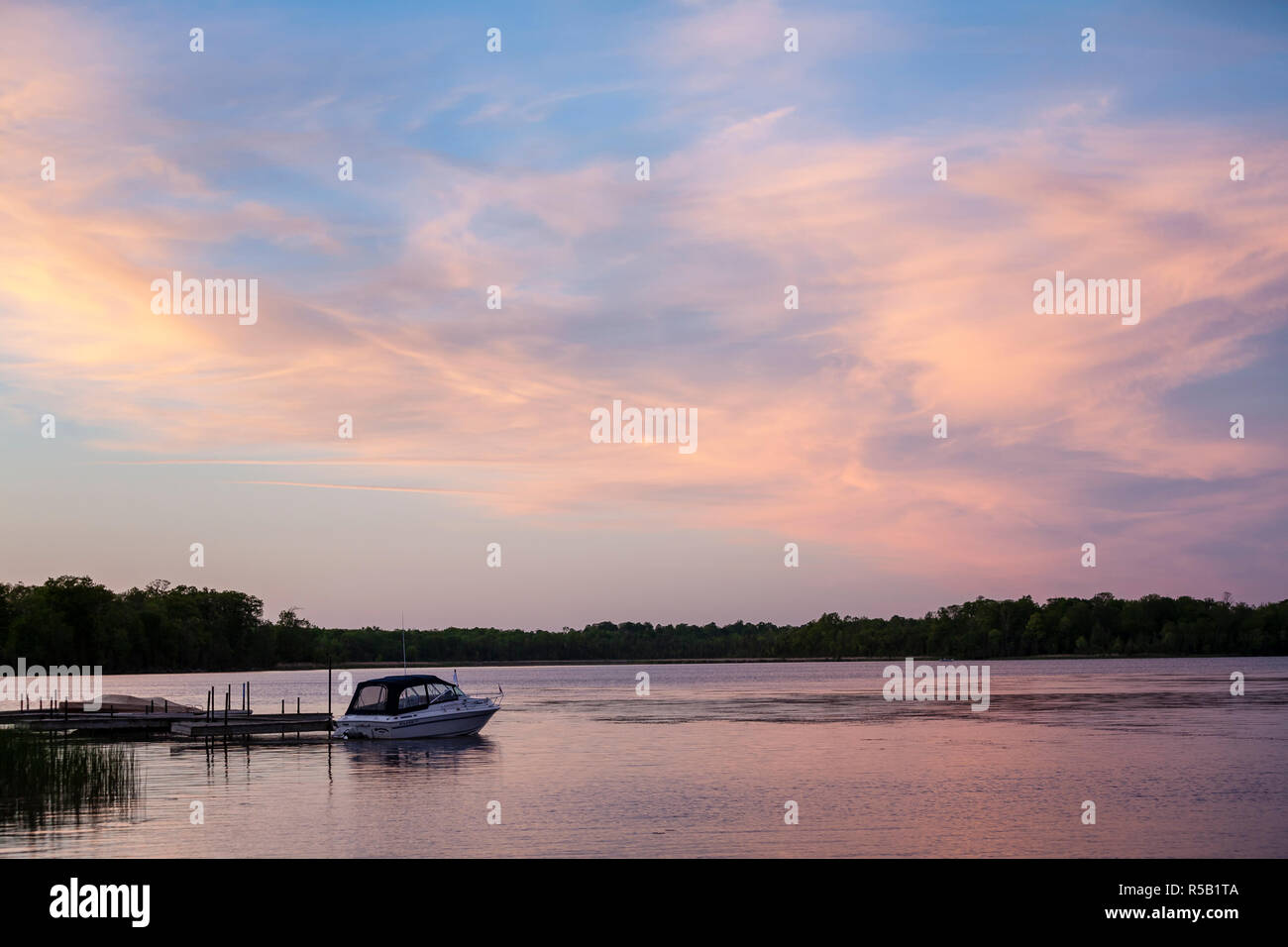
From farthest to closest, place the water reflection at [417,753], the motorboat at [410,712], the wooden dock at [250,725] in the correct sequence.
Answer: the wooden dock at [250,725], the motorboat at [410,712], the water reflection at [417,753]

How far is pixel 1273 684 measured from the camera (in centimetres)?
11556

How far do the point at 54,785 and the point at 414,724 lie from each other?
25224 millimetres

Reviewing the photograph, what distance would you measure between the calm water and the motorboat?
105 cm

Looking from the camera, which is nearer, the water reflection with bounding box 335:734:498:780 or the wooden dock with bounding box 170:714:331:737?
the water reflection with bounding box 335:734:498:780

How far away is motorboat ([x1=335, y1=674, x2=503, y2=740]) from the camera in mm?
61031

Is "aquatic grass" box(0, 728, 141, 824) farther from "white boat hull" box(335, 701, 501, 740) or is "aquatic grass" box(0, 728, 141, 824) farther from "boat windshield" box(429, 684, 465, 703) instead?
"boat windshield" box(429, 684, 465, 703)

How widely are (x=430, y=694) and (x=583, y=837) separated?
3537cm

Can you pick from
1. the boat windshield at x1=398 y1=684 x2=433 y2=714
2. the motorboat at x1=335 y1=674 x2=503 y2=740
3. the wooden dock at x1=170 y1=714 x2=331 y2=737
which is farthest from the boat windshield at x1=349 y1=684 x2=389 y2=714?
the wooden dock at x1=170 y1=714 x2=331 y2=737

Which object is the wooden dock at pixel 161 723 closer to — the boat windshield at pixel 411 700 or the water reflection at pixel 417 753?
the water reflection at pixel 417 753

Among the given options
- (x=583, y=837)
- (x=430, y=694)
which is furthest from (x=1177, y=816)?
(x=430, y=694)

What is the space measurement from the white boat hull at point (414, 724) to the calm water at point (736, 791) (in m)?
0.88

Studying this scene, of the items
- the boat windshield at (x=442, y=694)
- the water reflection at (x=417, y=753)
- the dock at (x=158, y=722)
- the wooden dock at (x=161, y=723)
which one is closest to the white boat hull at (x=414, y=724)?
the water reflection at (x=417, y=753)

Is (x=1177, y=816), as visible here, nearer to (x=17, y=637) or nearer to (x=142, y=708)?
(x=142, y=708)

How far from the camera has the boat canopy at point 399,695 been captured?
62219 millimetres
